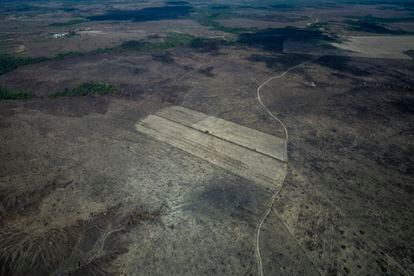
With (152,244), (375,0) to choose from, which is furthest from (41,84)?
(375,0)

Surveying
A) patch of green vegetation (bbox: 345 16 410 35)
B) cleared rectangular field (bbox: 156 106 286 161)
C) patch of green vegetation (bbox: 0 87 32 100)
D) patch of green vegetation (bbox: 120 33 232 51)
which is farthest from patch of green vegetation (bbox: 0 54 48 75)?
patch of green vegetation (bbox: 345 16 410 35)

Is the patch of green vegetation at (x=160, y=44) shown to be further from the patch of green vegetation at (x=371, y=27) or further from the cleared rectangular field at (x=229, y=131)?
the patch of green vegetation at (x=371, y=27)

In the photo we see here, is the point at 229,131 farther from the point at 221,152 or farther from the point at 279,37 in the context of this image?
the point at 279,37

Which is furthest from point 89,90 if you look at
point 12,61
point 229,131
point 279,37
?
point 279,37

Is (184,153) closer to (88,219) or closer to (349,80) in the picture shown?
(88,219)

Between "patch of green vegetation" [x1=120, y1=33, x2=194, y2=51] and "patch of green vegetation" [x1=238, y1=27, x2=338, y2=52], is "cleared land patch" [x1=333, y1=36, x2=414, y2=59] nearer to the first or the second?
"patch of green vegetation" [x1=238, y1=27, x2=338, y2=52]

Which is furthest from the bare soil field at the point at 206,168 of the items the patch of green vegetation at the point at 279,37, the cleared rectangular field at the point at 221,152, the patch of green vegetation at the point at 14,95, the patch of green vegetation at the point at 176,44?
the patch of green vegetation at the point at 279,37
